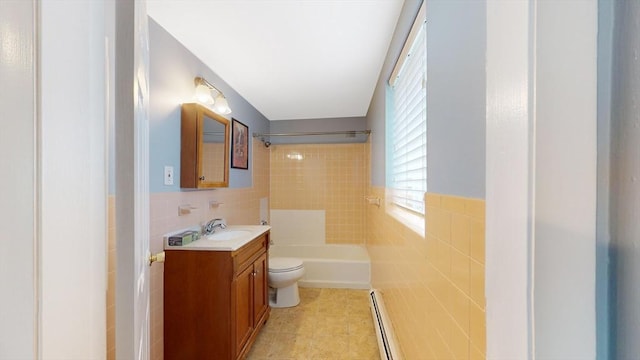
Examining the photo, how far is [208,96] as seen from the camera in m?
1.99

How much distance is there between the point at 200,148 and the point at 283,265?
1.45 m

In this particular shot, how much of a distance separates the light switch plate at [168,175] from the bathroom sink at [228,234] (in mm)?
513

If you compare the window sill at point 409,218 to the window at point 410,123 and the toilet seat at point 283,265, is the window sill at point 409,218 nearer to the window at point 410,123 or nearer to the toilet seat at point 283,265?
the window at point 410,123

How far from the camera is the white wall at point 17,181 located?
1.17 feet

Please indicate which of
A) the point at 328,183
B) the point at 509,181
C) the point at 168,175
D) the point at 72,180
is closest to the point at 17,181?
the point at 72,180

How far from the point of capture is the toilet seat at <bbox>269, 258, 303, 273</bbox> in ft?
8.38

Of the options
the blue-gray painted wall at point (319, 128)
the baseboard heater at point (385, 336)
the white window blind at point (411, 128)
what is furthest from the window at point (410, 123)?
the blue-gray painted wall at point (319, 128)

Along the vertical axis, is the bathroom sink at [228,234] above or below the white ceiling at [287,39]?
below

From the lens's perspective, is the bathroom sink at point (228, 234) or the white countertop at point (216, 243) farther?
the bathroom sink at point (228, 234)

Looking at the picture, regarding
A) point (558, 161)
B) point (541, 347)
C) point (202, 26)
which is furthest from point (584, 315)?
point (202, 26)

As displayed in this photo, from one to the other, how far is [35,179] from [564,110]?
0.73m

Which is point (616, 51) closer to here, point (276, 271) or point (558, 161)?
point (558, 161)

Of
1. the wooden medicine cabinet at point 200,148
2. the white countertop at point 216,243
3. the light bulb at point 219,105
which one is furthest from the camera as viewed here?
the light bulb at point 219,105

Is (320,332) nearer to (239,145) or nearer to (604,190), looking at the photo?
(239,145)
